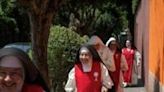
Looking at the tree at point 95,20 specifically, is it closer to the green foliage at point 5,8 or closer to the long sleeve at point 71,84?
the green foliage at point 5,8

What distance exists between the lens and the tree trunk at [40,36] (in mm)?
11312

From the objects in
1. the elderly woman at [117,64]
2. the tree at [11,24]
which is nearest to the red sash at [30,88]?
the elderly woman at [117,64]

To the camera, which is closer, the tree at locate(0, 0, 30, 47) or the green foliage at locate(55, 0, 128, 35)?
the tree at locate(0, 0, 30, 47)

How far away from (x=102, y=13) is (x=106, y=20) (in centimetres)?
71

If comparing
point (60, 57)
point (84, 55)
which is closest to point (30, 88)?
point (84, 55)

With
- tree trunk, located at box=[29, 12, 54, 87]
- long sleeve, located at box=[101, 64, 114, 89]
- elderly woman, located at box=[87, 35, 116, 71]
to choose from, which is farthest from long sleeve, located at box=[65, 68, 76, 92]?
tree trunk, located at box=[29, 12, 54, 87]

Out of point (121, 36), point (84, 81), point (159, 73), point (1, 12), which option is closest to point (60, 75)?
point (159, 73)

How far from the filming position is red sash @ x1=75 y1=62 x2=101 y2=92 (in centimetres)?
908

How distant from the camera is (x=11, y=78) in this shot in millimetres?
3680

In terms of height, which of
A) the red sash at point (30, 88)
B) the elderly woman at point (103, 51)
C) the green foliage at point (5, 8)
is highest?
the green foliage at point (5, 8)

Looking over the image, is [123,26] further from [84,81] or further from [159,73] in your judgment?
[84,81]

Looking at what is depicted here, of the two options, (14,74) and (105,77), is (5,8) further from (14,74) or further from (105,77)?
(14,74)

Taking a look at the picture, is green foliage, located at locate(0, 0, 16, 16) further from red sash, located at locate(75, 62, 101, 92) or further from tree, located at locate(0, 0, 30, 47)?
red sash, located at locate(75, 62, 101, 92)

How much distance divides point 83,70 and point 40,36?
262cm
